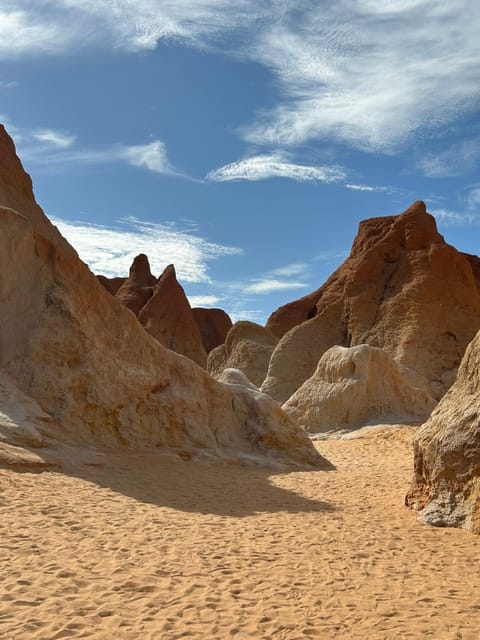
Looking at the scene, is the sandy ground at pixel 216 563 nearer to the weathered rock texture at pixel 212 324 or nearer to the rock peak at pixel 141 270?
the rock peak at pixel 141 270

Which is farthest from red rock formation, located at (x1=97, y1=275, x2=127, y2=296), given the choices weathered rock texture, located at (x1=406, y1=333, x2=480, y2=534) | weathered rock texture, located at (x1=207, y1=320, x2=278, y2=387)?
weathered rock texture, located at (x1=406, y1=333, x2=480, y2=534)

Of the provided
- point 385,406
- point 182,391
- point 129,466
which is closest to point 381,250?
point 385,406

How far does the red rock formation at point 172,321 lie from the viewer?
43.2m

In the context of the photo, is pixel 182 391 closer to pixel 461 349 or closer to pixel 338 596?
pixel 338 596

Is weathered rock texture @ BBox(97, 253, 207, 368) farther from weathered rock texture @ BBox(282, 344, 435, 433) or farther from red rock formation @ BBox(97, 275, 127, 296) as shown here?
weathered rock texture @ BBox(282, 344, 435, 433)

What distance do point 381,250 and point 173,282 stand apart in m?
20.9

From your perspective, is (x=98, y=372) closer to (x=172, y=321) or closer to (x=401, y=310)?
(x=401, y=310)

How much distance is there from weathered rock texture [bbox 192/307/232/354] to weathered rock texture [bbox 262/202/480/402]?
90.2 feet

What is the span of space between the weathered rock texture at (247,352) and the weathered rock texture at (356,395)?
36.0ft

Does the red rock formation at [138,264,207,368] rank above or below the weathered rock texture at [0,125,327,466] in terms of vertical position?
above

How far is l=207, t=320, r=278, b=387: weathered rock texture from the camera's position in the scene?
102 ft

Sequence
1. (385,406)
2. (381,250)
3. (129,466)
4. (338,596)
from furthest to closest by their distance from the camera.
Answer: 1. (381,250)
2. (385,406)
3. (129,466)
4. (338,596)

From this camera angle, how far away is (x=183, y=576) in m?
5.29

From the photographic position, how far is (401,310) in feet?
83.5
